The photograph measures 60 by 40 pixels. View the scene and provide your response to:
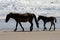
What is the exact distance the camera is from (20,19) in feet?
42.2

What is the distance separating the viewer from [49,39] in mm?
9445

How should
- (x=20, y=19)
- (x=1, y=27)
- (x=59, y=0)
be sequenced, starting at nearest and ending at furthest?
1. (x=20, y=19)
2. (x=1, y=27)
3. (x=59, y=0)

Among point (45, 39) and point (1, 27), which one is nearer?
point (45, 39)

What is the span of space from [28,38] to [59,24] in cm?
580

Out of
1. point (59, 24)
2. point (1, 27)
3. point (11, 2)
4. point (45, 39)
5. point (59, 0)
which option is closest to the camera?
point (45, 39)

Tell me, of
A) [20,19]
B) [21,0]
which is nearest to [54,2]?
[21,0]

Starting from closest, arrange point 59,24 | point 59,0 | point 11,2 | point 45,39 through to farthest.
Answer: point 45,39
point 59,24
point 11,2
point 59,0

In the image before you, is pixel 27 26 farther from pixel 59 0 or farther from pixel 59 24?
pixel 59 0

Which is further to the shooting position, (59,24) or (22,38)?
(59,24)

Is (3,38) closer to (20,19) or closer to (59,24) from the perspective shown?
(20,19)

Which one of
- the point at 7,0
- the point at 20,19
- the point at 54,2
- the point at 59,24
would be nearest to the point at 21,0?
the point at 7,0

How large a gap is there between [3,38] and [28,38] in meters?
0.84

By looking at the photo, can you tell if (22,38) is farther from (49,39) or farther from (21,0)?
(21,0)

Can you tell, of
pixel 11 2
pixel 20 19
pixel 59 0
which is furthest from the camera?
pixel 59 0
